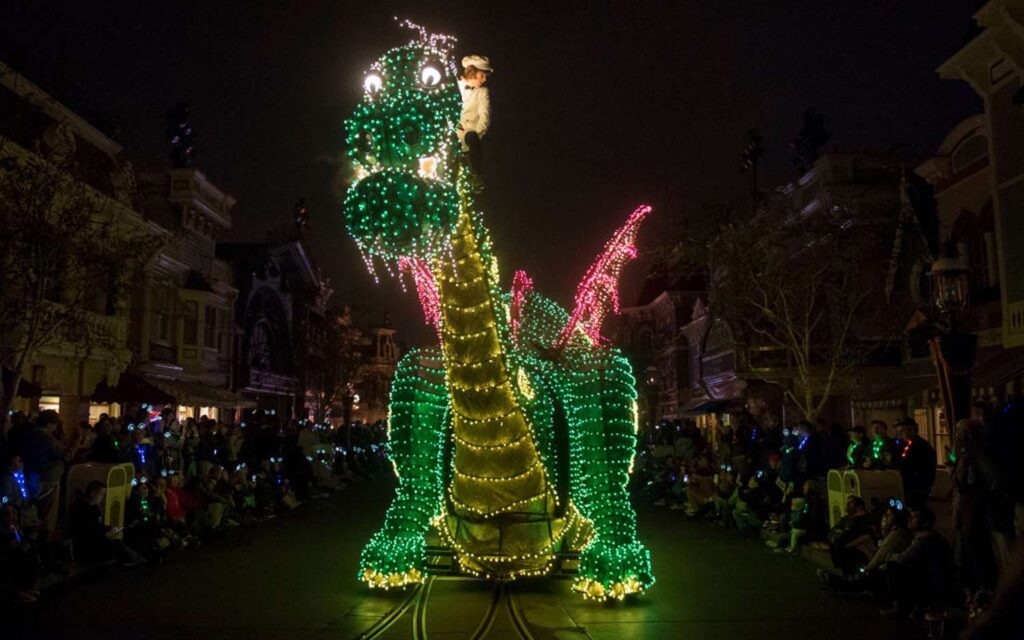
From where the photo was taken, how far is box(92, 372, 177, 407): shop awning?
2472cm

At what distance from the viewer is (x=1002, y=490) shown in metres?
7.60

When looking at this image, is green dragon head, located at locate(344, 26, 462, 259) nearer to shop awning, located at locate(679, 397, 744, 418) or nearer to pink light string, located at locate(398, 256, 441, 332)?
pink light string, located at locate(398, 256, 441, 332)

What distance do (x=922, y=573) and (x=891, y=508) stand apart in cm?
127

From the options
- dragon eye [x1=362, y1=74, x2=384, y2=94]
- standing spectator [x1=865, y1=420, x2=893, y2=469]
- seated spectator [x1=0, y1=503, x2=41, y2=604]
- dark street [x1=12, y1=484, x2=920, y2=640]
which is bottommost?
dark street [x1=12, y1=484, x2=920, y2=640]

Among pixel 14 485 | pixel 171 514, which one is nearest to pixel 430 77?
pixel 14 485

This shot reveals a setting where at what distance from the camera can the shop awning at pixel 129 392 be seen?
81.1 ft

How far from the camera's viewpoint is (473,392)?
23.3 ft

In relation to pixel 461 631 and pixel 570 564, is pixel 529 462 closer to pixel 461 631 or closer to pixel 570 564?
pixel 461 631

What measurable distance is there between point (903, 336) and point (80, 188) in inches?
825

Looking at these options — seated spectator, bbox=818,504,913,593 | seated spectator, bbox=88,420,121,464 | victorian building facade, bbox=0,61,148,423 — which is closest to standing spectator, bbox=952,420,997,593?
seated spectator, bbox=818,504,913,593

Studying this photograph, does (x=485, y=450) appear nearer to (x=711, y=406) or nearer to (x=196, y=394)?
(x=196, y=394)

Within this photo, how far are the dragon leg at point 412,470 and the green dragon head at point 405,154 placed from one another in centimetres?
212

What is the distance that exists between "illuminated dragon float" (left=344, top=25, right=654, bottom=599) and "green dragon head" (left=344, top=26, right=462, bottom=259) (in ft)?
0.03

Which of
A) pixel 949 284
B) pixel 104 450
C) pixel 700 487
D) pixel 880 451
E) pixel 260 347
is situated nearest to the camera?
pixel 949 284
